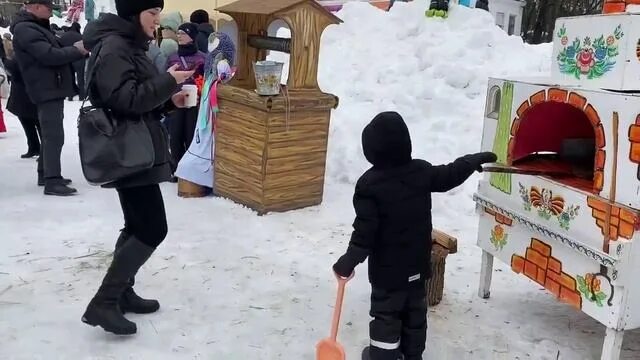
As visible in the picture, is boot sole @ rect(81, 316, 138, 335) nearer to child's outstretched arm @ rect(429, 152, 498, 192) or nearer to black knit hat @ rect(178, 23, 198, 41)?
child's outstretched arm @ rect(429, 152, 498, 192)

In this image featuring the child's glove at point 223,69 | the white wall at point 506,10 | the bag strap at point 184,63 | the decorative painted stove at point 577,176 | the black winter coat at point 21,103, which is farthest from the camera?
the white wall at point 506,10

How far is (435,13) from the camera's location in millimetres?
10242

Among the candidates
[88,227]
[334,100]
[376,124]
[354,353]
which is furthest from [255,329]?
[334,100]

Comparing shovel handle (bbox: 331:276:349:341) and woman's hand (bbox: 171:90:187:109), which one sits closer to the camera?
shovel handle (bbox: 331:276:349:341)

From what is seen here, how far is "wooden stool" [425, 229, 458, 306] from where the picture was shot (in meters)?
3.74

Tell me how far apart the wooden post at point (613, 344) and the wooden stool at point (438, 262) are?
100cm

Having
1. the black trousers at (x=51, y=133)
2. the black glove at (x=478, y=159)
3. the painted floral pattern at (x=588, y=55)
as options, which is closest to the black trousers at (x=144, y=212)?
the black glove at (x=478, y=159)

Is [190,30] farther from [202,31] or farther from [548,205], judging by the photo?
[548,205]

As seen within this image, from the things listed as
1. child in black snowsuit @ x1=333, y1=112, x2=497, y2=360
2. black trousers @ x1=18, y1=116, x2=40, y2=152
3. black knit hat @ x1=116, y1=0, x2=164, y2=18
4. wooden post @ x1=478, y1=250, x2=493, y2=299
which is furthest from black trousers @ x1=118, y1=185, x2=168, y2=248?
black trousers @ x1=18, y1=116, x2=40, y2=152

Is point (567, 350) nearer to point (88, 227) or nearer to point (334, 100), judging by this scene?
point (334, 100)

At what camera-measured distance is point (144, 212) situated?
10.5 feet

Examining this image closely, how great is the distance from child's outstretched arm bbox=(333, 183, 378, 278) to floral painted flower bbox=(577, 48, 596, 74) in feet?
4.22

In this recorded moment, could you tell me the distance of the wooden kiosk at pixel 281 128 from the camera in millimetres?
5461

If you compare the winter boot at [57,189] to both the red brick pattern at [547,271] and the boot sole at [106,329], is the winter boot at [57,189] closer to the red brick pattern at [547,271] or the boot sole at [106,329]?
the boot sole at [106,329]
